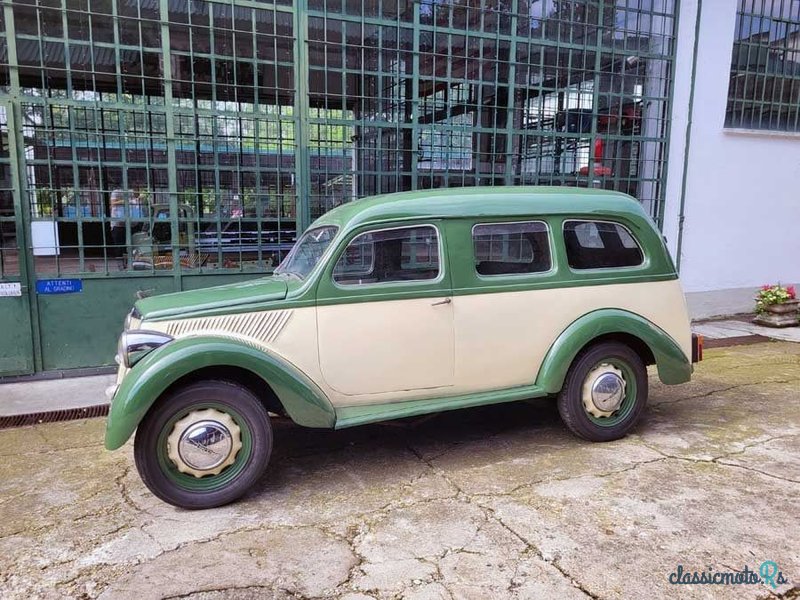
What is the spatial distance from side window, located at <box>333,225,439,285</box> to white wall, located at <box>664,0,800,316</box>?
19.5ft

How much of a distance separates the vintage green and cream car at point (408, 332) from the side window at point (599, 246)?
12mm

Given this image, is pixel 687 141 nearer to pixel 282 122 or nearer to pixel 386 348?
pixel 282 122

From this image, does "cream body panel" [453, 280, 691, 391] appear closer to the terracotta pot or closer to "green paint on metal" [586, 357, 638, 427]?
"green paint on metal" [586, 357, 638, 427]

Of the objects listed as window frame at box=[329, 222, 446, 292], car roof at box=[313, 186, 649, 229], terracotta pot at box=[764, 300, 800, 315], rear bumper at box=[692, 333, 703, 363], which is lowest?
terracotta pot at box=[764, 300, 800, 315]

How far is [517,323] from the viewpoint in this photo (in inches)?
158

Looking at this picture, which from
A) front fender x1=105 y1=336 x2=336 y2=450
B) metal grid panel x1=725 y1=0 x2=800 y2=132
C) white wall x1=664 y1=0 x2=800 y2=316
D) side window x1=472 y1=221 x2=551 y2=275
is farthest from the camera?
metal grid panel x1=725 y1=0 x2=800 y2=132

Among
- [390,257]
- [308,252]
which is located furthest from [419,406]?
[308,252]

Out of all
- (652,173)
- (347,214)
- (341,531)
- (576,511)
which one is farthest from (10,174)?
(652,173)

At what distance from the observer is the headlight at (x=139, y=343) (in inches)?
134

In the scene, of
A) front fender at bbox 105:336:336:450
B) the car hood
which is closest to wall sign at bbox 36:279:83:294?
the car hood

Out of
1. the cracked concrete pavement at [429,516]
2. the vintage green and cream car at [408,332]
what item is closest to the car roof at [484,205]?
the vintage green and cream car at [408,332]

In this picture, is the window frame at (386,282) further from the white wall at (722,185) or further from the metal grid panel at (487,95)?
the white wall at (722,185)

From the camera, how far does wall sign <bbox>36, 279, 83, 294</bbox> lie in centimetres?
593

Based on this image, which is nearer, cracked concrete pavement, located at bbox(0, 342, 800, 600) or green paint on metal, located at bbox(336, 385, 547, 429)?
cracked concrete pavement, located at bbox(0, 342, 800, 600)
